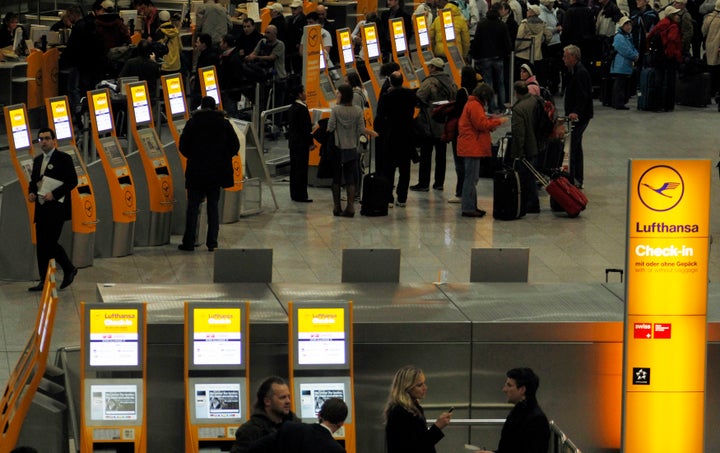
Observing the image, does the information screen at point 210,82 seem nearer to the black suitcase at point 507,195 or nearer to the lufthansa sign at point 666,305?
the black suitcase at point 507,195

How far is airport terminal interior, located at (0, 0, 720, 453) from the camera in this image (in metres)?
9.73

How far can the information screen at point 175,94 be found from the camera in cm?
1563

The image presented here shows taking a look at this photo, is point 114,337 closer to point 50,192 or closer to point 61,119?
point 50,192

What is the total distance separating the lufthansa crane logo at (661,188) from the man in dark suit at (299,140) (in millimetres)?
8317

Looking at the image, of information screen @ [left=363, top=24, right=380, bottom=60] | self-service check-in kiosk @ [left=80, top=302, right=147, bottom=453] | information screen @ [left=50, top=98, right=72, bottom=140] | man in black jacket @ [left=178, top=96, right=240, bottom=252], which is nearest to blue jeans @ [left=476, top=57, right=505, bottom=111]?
information screen @ [left=363, top=24, right=380, bottom=60]

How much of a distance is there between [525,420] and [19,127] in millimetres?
6755

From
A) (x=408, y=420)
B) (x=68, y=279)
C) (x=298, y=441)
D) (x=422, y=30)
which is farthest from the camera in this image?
(x=422, y=30)

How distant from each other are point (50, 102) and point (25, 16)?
39.1ft

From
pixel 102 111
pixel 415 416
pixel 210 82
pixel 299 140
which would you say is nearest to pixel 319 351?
pixel 415 416

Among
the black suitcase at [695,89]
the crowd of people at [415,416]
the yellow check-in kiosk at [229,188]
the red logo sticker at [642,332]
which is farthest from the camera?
the black suitcase at [695,89]

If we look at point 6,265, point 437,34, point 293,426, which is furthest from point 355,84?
point 293,426

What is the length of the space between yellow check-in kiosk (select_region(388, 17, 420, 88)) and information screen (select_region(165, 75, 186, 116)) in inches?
276

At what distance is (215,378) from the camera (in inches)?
368

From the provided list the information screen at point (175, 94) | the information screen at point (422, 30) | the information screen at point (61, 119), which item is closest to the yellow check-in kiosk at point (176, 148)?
the information screen at point (175, 94)
